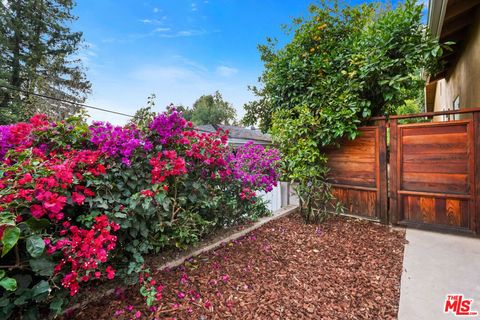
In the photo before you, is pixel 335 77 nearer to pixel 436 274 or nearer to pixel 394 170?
pixel 394 170

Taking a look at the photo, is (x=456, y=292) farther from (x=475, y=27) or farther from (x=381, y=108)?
(x=475, y=27)

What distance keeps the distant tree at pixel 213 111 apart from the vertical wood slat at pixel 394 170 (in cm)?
2812

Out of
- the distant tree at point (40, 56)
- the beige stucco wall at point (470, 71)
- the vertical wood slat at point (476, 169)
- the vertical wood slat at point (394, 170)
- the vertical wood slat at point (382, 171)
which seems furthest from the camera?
the distant tree at point (40, 56)

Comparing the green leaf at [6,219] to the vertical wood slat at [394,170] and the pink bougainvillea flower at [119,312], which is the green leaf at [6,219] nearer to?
the pink bougainvillea flower at [119,312]

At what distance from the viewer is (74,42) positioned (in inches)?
541

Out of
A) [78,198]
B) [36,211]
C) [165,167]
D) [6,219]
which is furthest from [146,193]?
[6,219]

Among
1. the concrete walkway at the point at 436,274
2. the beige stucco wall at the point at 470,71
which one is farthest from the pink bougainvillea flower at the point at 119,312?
the beige stucco wall at the point at 470,71

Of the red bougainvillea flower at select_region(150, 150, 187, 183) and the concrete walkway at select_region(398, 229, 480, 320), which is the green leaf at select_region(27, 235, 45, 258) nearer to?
the red bougainvillea flower at select_region(150, 150, 187, 183)

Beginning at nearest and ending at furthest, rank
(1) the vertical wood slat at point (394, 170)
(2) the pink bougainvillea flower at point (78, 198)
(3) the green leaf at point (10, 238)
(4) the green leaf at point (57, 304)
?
(3) the green leaf at point (10, 238) < (4) the green leaf at point (57, 304) < (2) the pink bougainvillea flower at point (78, 198) < (1) the vertical wood slat at point (394, 170)

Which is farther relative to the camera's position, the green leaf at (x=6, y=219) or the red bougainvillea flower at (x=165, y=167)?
the red bougainvillea flower at (x=165, y=167)

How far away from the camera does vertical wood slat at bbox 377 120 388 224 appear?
354 cm

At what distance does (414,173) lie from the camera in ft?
10.8

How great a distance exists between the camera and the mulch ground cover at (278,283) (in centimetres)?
160

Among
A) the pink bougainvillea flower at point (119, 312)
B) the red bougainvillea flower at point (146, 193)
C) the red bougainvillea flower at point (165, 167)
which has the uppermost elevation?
the red bougainvillea flower at point (165, 167)
